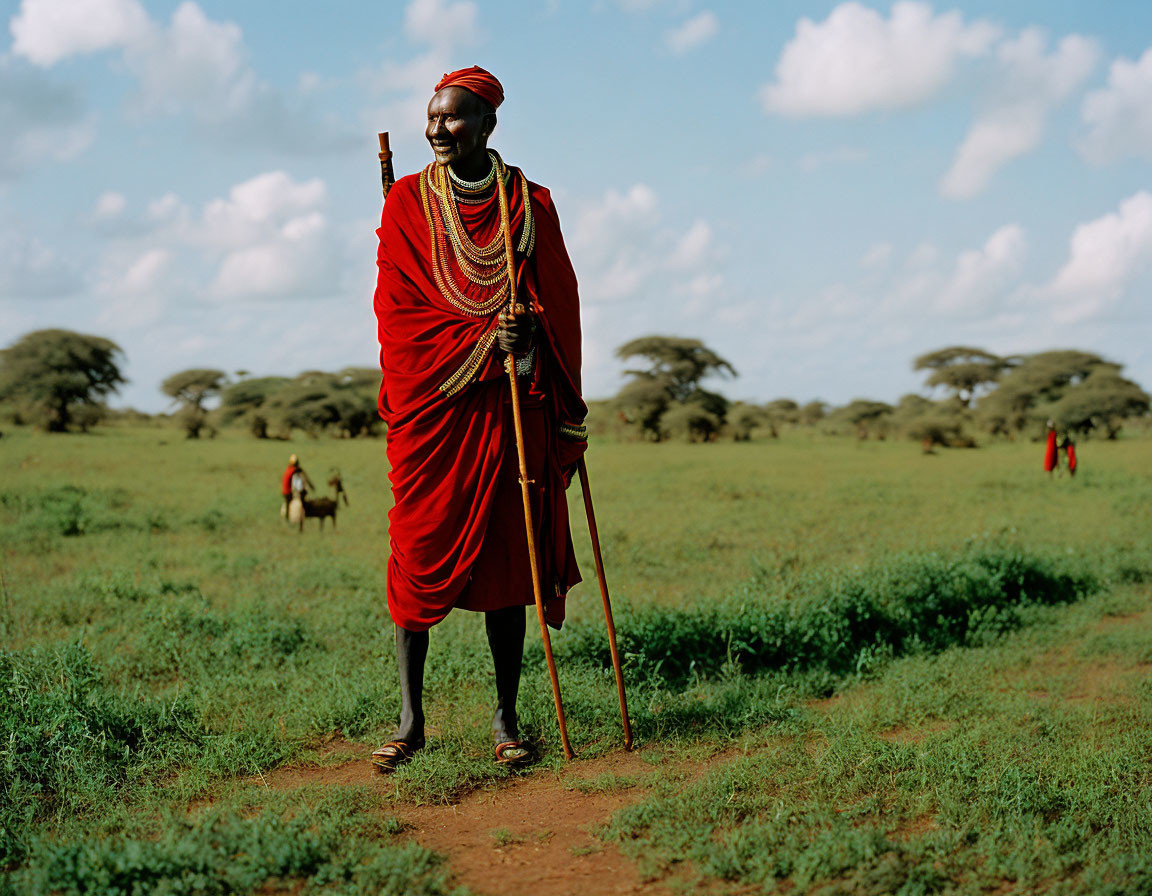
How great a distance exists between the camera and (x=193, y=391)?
3170 cm

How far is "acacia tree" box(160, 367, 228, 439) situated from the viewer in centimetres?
2967

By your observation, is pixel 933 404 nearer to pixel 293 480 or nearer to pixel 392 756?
pixel 293 480

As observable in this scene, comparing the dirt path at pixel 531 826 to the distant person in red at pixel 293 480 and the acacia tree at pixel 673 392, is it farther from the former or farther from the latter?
the acacia tree at pixel 673 392

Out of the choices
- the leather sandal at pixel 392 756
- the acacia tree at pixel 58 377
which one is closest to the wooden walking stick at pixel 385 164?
the leather sandal at pixel 392 756

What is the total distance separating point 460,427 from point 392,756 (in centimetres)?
132

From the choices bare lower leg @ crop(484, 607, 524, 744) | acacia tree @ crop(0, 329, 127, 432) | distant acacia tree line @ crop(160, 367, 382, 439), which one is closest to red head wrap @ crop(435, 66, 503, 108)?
bare lower leg @ crop(484, 607, 524, 744)

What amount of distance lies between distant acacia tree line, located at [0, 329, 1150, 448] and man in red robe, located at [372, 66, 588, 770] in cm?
2358

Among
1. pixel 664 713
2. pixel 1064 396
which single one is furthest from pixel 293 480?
pixel 1064 396

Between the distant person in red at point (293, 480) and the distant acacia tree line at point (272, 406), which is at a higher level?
the distant acacia tree line at point (272, 406)

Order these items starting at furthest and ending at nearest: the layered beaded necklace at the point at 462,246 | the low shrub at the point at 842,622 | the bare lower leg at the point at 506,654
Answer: the low shrub at the point at 842,622 → the bare lower leg at the point at 506,654 → the layered beaded necklace at the point at 462,246

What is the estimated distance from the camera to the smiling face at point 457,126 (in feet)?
12.9

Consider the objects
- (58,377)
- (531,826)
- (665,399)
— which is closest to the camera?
(531,826)

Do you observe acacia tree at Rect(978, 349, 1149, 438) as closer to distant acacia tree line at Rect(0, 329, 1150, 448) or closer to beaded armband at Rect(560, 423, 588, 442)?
distant acacia tree line at Rect(0, 329, 1150, 448)

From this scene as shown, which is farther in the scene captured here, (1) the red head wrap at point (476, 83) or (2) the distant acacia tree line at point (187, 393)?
(2) the distant acacia tree line at point (187, 393)
